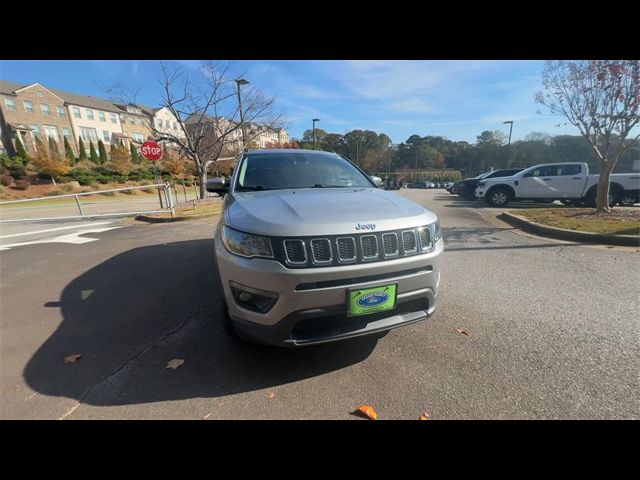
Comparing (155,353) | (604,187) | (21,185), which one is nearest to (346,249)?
(155,353)

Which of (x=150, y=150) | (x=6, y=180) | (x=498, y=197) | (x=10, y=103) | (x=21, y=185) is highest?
(x=10, y=103)

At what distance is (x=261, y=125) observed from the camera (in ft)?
50.5

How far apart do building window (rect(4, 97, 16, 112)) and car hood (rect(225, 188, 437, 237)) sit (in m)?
54.6

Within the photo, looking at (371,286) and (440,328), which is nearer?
(371,286)

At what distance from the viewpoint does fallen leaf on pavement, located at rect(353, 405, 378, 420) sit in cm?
184

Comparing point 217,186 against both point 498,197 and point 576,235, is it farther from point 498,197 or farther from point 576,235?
point 498,197

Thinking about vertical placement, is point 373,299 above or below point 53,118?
below

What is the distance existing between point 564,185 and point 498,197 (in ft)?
6.97

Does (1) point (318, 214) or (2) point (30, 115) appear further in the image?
(2) point (30, 115)

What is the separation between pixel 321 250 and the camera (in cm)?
186
